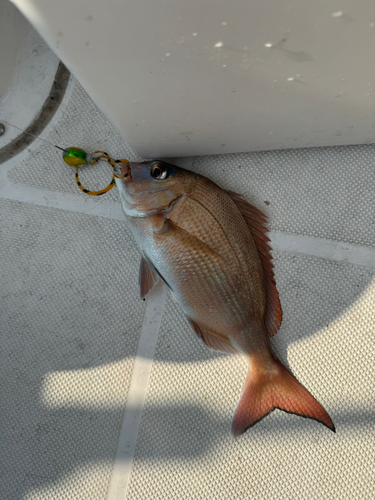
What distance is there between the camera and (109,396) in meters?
1.31

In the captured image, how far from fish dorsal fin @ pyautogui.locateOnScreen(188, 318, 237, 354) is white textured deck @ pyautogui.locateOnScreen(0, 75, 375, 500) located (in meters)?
0.05

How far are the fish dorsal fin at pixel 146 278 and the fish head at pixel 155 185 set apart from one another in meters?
0.21

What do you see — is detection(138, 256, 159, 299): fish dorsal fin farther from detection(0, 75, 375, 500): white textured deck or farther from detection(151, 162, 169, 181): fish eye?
detection(151, 162, 169, 181): fish eye

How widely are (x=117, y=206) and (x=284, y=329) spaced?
33.1 inches

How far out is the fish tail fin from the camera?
3.81ft

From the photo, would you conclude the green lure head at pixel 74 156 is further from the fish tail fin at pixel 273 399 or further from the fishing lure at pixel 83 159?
the fish tail fin at pixel 273 399

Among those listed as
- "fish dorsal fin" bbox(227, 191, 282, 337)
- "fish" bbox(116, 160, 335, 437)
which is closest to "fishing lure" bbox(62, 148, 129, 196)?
"fish" bbox(116, 160, 335, 437)

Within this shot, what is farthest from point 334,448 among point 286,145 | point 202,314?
point 286,145

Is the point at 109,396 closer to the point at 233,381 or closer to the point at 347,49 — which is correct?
the point at 233,381

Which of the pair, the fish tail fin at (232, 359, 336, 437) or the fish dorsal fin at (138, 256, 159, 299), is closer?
the fish tail fin at (232, 359, 336, 437)

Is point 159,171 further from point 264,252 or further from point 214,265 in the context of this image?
point 264,252

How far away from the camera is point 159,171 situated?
46.1 inches

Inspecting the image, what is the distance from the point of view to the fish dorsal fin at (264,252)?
124 centimetres

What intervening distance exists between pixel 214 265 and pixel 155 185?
13.9 inches
